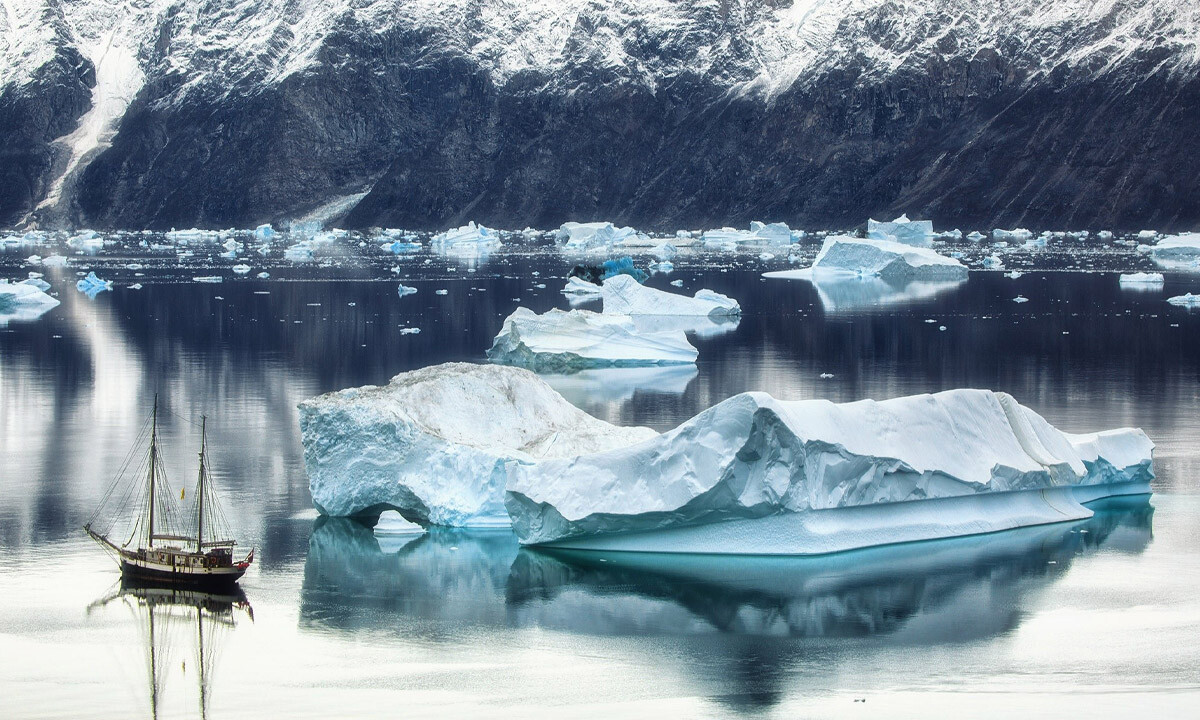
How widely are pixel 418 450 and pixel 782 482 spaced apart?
359 cm

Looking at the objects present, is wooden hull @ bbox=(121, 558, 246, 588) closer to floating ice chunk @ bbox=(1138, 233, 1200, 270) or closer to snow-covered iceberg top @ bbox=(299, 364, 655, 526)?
snow-covered iceberg top @ bbox=(299, 364, 655, 526)

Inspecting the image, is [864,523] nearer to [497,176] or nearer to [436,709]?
[436,709]

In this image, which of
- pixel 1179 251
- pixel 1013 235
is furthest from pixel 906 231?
pixel 1013 235

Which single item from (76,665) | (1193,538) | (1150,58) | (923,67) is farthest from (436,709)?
(923,67)

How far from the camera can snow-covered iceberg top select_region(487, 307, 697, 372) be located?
28.7m

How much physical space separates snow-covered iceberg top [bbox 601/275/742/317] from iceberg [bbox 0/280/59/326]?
14124 mm

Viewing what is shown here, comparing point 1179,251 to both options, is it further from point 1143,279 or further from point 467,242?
point 467,242

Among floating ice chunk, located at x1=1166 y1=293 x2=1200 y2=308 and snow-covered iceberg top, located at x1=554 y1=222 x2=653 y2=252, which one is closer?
floating ice chunk, located at x1=1166 y1=293 x2=1200 y2=308

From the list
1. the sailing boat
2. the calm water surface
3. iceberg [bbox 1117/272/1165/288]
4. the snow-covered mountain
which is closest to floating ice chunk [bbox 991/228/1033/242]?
the snow-covered mountain

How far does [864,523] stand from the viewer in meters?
14.6

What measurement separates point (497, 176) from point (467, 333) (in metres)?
92.2

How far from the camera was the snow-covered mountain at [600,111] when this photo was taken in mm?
107812

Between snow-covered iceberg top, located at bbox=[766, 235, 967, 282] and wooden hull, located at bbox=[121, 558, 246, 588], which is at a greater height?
snow-covered iceberg top, located at bbox=[766, 235, 967, 282]

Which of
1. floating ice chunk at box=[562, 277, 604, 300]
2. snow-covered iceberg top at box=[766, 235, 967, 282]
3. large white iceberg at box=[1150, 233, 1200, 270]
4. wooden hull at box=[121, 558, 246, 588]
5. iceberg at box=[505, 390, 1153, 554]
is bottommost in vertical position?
wooden hull at box=[121, 558, 246, 588]
